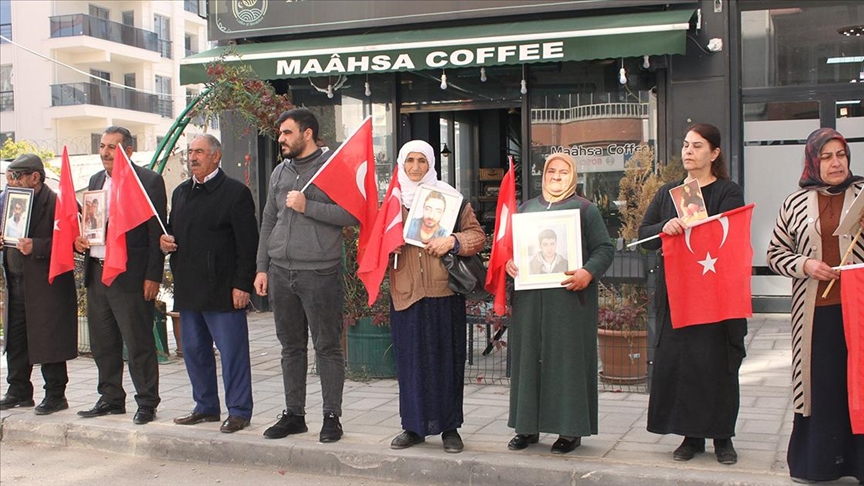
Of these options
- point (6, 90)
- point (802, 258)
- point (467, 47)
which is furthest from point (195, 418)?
point (6, 90)

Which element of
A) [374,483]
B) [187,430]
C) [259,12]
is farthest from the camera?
[259,12]

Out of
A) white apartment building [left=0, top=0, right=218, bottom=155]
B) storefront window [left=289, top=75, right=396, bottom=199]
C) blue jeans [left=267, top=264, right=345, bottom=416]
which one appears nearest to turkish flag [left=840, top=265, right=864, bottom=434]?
blue jeans [left=267, top=264, right=345, bottom=416]

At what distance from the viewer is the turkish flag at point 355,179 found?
5.79 m

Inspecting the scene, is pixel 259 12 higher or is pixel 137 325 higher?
pixel 259 12

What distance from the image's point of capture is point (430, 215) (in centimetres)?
561

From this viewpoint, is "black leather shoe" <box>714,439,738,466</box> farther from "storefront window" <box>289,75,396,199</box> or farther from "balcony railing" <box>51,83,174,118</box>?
"balcony railing" <box>51,83,174,118</box>

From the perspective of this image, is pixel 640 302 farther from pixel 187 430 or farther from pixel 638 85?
pixel 638 85

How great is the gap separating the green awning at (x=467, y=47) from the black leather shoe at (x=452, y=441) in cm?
548

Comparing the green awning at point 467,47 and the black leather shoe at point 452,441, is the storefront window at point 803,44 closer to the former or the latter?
the green awning at point 467,47

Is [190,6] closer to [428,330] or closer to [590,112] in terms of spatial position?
[590,112]

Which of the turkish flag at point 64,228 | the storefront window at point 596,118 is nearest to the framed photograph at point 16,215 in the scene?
the turkish flag at point 64,228

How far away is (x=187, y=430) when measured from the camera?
6305 millimetres

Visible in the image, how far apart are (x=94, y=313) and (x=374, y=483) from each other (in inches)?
104

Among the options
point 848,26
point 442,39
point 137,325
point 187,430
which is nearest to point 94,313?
point 137,325
